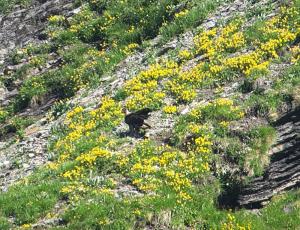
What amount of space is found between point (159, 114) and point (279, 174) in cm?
603

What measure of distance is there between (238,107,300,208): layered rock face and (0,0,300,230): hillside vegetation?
27cm

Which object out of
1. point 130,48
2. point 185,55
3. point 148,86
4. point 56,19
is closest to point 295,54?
point 185,55

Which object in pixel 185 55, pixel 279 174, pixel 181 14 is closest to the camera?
pixel 279 174

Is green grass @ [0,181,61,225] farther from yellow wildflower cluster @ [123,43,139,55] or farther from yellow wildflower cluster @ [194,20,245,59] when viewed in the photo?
yellow wildflower cluster @ [123,43,139,55]

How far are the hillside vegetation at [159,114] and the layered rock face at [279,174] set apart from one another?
10.8 inches

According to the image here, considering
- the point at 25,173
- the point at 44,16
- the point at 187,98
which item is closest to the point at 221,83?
the point at 187,98

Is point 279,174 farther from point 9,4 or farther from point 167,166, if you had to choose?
point 9,4

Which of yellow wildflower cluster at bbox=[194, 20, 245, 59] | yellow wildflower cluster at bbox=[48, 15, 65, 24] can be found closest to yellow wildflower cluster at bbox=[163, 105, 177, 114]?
yellow wildflower cluster at bbox=[194, 20, 245, 59]

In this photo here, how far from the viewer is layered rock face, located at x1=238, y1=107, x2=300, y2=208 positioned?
1639cm

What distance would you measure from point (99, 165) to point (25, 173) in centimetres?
371

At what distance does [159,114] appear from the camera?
21.0m

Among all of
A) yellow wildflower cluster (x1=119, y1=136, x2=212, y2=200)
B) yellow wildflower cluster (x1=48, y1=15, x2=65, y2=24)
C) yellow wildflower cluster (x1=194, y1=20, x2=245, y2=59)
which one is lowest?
yellow wildflower cluster (x1=119, y1=136, x2=212, y2=200)

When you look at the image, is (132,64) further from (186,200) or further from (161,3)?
(186,200)

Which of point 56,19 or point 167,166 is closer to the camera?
point 167,166
